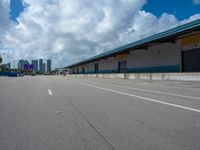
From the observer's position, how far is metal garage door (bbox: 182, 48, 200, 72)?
3125 centimetres

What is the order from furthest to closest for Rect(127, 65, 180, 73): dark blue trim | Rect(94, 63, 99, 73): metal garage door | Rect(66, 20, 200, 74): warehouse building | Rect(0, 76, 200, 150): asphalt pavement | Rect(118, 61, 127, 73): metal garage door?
1. Rect(94, 63, 99, 73): metal garage door
2. Rect(118, 61, 127, 73): metal garage door
3. Rect(127, 65, 180, 73): dark blue trim
4. Rect(66, 20, 200, 74): warehouse building
5. Rect(0, 76, 200, 150): asphalt pavement

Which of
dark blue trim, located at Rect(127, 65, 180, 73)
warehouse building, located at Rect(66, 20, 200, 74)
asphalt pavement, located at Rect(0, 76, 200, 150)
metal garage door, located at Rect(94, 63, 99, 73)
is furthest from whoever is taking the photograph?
metal garage door, located at Rect(94, 63, 99, 73)

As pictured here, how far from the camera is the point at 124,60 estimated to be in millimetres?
57719

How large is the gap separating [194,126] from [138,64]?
4424 cm

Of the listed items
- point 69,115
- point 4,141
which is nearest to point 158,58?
point 69,115

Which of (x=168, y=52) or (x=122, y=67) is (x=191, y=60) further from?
(x=122, y=67)

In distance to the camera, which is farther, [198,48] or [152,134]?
[198,48]

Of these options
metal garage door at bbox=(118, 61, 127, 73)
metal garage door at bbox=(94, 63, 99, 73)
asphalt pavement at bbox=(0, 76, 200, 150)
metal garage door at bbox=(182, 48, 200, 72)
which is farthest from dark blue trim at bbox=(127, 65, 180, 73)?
metal garage door at bbox=(94, 63, 99, 73)

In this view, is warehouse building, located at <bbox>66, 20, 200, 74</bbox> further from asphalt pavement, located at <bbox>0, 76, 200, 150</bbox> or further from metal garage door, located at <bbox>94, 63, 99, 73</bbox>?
metal garage door, located at <bbox>94, 63, 99, 73</bbox>

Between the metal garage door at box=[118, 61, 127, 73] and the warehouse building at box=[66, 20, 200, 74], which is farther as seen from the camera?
the metal garage door at box=[118, 61, 127, 73]

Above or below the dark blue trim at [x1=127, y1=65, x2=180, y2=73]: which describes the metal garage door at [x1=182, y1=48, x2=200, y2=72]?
above

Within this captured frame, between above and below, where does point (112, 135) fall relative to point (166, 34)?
below

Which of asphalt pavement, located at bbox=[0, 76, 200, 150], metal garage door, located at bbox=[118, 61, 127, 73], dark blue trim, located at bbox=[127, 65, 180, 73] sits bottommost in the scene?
asphalt pavement, located at bbox=[0, 76, 200, 150]

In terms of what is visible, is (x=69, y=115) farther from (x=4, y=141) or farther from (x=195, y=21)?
(x=195, y=21)
